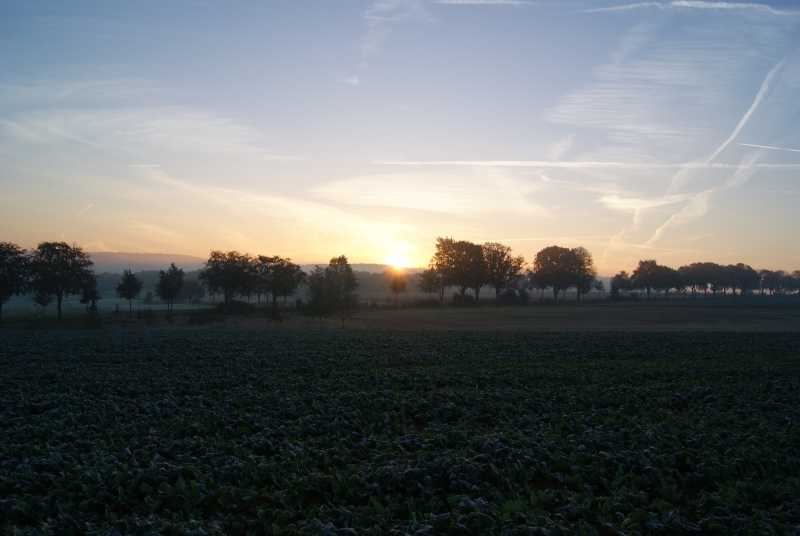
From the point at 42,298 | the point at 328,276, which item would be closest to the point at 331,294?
the point at 328,276

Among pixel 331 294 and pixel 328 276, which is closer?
pixel 331 294

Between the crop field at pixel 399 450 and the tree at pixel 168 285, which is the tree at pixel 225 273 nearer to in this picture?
the tree at pixel 168 285

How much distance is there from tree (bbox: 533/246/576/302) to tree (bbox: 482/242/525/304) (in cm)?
1491

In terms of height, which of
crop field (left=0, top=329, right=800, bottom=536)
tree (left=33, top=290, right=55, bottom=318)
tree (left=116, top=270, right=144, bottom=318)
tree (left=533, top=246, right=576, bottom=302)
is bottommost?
crop field (left=0, top=329, right=800, bottom=536)

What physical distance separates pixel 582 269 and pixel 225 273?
101683mm

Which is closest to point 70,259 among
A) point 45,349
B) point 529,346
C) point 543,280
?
point 45,349

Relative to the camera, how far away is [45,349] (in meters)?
30.0

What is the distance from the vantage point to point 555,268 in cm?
13975

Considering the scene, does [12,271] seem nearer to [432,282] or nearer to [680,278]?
[432,282]

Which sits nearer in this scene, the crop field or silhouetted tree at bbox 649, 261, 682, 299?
the crop field

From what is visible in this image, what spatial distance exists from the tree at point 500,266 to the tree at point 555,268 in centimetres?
1491

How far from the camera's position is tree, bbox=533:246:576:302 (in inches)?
5468

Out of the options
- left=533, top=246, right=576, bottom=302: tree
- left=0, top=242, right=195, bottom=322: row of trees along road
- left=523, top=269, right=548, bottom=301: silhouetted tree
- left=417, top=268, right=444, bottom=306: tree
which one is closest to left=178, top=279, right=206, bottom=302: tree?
left=417, top=268, right=444, bottom=306: tree

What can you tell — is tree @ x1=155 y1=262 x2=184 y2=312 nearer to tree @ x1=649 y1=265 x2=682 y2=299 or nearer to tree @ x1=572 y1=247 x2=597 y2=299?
tree @ x1=572 y1=247 x2=597 y2=299
